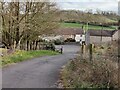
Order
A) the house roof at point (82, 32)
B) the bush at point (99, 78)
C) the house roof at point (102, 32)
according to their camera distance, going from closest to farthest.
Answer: the bush at point (99, 78)
the house roof at point (102, 32)
the house roof at point (82, 32)

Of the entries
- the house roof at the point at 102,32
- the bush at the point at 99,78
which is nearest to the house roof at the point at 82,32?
the house roof at the point at 102,32

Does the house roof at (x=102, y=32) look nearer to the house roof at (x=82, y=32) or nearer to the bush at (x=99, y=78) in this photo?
the house roof at (x=82, y=32)

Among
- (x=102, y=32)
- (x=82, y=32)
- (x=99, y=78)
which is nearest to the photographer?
(x=99, y=78)

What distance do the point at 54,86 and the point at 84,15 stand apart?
52.9m

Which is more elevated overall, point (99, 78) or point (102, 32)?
point (99, 78)

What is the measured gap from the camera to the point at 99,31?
94.2 m

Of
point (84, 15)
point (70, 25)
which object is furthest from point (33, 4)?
point (70, 25)

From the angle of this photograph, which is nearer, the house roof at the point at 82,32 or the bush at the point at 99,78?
the bush at the point at 99,78

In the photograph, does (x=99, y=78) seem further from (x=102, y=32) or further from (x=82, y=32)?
(x=82, y=32)

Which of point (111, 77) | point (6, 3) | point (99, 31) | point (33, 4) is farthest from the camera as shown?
point (99, 31)

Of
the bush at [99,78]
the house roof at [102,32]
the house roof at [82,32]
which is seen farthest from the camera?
the house roof at [82,32]

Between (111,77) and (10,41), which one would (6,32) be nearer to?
(10,41)

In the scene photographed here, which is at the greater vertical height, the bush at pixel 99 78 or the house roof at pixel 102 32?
the bush at pixel 99 78

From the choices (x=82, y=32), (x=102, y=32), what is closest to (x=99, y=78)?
(x=102, y=32)
